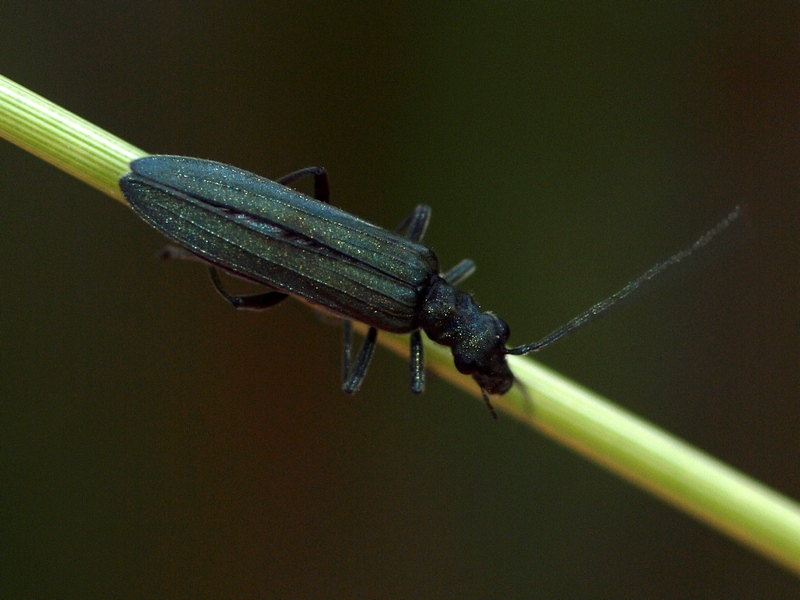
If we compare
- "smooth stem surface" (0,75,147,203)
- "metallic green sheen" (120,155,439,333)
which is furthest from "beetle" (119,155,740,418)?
"smooth stem surface" (0,75,147,203)

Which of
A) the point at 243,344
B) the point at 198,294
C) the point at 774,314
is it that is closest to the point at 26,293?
the point at 198,294

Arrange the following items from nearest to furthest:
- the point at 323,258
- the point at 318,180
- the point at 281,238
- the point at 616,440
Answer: the point at 616,440 < the point at 281,238 < the point at 323,258 < the point at 318,180

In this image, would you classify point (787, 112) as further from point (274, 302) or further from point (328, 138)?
point (274, 302)

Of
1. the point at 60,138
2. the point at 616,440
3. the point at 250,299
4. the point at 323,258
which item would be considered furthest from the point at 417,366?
the point at 60,138

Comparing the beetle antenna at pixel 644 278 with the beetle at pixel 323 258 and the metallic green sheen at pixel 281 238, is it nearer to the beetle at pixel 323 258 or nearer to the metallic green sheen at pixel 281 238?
the beetle at pixel 323 258

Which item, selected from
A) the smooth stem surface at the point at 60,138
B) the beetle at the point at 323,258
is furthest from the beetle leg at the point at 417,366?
the smooth stem surface at the point at 60,138

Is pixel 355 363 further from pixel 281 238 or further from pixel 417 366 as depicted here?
pixel 281 238

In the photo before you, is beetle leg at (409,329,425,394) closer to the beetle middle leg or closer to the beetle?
the beetle
